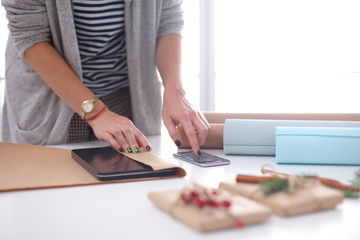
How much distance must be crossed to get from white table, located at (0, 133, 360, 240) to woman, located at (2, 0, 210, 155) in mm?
338

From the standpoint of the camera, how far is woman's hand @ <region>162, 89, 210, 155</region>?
1.09 m

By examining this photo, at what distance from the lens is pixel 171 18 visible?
4.88 feet

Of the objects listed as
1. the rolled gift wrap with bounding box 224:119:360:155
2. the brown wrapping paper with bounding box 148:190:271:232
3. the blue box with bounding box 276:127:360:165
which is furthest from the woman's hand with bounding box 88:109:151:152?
the brown wrapping paper with bounding box 148:190:271:232

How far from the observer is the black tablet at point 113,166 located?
2.70 feet

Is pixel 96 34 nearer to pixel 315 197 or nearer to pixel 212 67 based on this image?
pixel 315 197

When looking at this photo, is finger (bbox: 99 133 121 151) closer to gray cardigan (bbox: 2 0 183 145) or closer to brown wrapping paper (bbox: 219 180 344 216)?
gray cardigan (bbox: 2 0 183 145)

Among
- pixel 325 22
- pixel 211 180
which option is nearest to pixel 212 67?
pixel 325 22

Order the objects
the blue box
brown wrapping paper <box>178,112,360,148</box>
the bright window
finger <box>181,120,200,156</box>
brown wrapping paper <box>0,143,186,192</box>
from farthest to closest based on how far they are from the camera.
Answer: the bright window < brown wrapping paper <box>178,112,360,148</box> < finger <box>181,120,200,156</box> < the blue box < brown wrapping paper <box>0,143,186,192</box>

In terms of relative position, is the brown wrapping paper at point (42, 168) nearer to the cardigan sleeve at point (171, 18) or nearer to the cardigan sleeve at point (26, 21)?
the cardigan sleeve at point (26, 21)

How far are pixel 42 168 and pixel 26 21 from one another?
552 millimetres

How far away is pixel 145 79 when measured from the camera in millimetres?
1508

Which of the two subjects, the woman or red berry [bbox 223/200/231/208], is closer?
red berry [bbox 223/200/231/208]

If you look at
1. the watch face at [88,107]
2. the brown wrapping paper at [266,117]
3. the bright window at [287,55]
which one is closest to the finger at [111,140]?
the watch face at [88,107]

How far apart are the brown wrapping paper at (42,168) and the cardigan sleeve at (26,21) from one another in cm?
35
